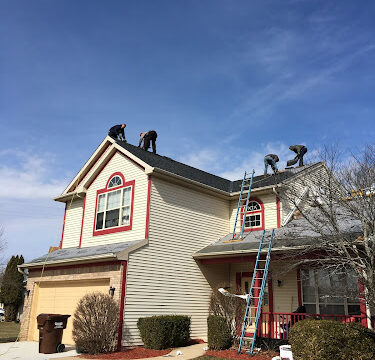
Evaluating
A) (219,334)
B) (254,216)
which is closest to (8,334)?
(219,334)

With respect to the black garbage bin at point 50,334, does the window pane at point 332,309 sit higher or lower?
higher

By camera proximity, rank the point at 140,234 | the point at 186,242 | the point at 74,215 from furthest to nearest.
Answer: the point at 74,215, the point at 186,242, the point at 140,234

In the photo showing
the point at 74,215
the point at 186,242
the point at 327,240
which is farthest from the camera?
the point at 74,215

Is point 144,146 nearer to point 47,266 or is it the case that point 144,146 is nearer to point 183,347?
point 47,266

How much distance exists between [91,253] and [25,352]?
3.77 m

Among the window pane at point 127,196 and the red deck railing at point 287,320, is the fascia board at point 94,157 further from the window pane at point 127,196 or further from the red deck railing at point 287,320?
the red deck railing at point 287,320

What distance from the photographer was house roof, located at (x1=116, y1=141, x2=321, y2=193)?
15930 mm

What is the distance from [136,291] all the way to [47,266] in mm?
4992

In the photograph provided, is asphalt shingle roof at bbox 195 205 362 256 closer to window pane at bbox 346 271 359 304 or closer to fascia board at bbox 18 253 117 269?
window pane at bbox 346 271 359 304

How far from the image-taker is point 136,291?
503 inches

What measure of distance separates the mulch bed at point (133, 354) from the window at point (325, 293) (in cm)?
532

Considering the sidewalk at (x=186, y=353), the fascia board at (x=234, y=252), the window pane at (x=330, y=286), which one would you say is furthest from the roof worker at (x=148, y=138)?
the window pane at (x=330, y=286)

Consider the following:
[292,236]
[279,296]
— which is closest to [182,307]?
[279,296]

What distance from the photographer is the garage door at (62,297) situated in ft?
45.9
